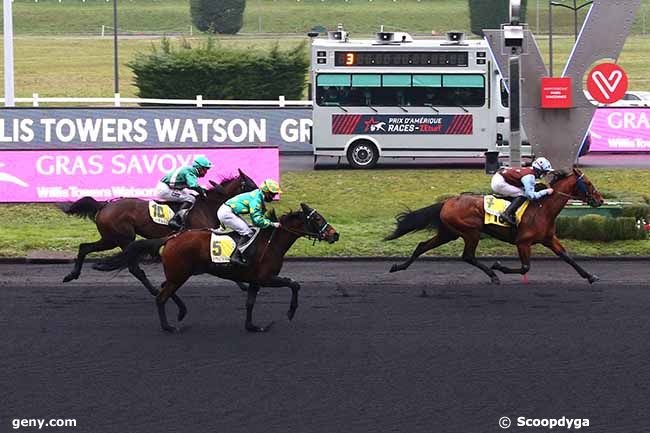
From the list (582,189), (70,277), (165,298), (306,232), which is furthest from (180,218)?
(582,189)

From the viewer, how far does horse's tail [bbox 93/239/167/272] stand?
520 inches

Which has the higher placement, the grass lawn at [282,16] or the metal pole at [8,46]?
the grass lawn at [282,16]

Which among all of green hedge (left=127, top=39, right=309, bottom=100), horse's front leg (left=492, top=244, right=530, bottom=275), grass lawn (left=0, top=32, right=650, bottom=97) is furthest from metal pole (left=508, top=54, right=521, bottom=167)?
grass lawn (left=0, top=32, right=650, bottom=97)

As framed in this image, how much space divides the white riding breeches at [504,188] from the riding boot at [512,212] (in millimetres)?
235

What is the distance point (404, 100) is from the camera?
28531mm

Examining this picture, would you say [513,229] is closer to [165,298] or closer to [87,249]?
[165,298]

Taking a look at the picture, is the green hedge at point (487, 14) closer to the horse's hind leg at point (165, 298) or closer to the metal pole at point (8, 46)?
the metal pole at point (8, 46)

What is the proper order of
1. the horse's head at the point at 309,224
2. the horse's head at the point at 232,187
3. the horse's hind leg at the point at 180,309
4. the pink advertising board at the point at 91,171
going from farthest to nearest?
the pink advertising board at the point at 91,171, the horse's head at the point at 232,187, the horse's hind leg at the point at 180,309, the horse's head at the point at 309,224

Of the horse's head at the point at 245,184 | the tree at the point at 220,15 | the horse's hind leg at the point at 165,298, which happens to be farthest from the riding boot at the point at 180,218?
the tree at the point at 220,15

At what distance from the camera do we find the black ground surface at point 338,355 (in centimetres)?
980

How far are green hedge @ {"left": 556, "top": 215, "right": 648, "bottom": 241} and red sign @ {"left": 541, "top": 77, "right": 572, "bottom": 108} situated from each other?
86.5 inches

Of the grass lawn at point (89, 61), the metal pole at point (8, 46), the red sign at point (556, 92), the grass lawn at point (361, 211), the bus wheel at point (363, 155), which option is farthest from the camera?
the grass lawn at point (89, 61)

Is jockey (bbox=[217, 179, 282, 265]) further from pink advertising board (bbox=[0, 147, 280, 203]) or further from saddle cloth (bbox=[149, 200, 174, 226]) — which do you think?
pink advertising board (bbox=[0, 147, 280, 203])

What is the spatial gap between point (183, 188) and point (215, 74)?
26935 millimetres
